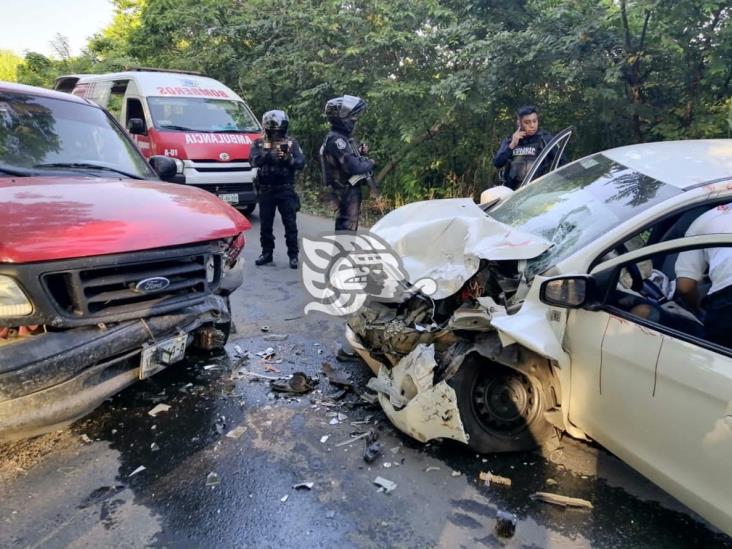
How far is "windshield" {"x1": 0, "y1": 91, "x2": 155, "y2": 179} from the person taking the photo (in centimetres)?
328

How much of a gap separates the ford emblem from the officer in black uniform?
404 cm

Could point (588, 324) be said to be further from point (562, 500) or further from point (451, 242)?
point (451, 242)

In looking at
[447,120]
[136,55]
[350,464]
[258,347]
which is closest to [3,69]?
[136,55]

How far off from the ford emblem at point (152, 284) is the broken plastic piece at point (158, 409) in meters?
0.90

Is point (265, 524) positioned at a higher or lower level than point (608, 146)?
lower

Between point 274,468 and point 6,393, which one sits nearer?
point 6,393

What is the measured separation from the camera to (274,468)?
2.79 m

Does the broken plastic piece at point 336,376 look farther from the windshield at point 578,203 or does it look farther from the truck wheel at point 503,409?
the windshield at point 578,203

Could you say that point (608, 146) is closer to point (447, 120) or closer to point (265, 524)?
point (447, 120)

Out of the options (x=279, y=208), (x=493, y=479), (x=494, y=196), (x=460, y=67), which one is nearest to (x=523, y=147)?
(x=494, y=196)

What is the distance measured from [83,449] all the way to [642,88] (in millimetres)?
6614

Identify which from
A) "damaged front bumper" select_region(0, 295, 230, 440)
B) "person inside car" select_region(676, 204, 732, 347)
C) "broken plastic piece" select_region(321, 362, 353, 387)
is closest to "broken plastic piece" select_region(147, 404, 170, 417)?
"damaged front bumper" select_region(0, 295, 230, 440)

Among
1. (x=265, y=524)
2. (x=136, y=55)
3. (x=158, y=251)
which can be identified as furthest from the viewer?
(x=136, y=55)

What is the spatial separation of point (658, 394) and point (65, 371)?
8.40ft
